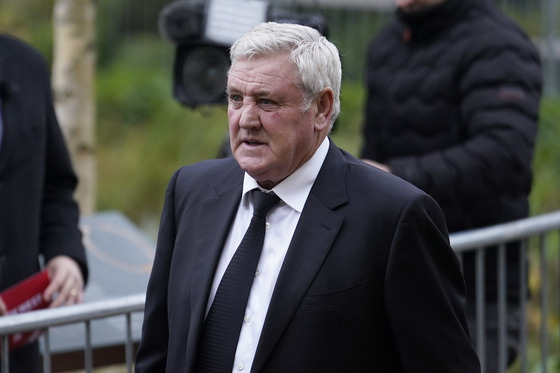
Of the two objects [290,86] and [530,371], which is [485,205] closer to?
[290,86]

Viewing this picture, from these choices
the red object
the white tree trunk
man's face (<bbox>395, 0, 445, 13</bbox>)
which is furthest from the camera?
the white tree trunk

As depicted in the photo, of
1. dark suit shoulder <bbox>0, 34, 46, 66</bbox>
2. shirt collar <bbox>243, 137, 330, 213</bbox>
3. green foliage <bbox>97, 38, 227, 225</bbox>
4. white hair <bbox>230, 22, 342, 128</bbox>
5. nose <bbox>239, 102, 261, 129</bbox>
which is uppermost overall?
white hair <bbox>230, 22, 342, 128</bbox>

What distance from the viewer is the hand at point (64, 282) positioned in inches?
134

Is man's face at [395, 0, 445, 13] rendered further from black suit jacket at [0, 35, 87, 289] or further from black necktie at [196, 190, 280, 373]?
black necktie at [196, 190, 280, 373]

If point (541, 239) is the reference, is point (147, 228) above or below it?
below

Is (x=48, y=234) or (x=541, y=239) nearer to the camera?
(x=48, y=234)

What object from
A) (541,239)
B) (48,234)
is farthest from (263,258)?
(541,239)

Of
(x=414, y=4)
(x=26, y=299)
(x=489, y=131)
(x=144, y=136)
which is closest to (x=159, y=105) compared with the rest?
(x=144, y=136)

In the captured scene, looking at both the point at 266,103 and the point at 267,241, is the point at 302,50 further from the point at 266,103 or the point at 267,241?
the point at 267,241

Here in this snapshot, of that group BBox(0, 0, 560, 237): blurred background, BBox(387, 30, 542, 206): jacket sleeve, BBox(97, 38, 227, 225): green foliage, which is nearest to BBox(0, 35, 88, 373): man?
BBox(387, 30, 542, 206): jacket sleeve

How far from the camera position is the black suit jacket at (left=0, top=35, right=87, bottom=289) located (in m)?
3.38

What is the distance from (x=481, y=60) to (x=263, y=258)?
68.9 inches

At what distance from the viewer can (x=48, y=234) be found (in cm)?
361

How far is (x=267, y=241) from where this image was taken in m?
2.39
